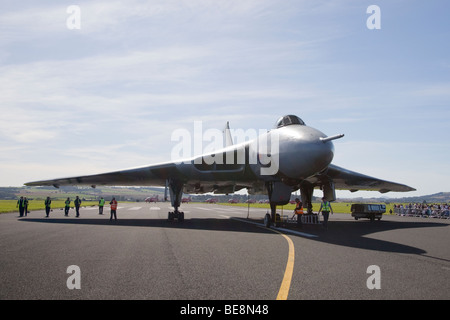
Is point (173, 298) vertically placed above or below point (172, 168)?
below

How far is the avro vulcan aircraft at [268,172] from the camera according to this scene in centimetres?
1416

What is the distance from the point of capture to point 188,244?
1127cm

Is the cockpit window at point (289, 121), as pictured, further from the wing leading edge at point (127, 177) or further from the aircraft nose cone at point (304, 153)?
the wing leading edge at point (127, 177)

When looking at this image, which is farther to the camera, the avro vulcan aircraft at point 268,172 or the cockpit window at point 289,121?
the cockpit window at point 289,121

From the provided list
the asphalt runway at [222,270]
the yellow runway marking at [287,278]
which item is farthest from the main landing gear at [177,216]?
the yellow runway marking at [287,278]

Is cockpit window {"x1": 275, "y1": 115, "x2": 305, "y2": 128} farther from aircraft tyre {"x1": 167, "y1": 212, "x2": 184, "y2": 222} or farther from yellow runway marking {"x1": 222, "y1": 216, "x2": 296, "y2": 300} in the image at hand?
aircraft tyre {"x1": 167, "y1": 212, "x2": 184, "y2": 222}

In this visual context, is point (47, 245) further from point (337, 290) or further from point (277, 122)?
point (277, 122)

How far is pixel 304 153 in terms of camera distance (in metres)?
13.9

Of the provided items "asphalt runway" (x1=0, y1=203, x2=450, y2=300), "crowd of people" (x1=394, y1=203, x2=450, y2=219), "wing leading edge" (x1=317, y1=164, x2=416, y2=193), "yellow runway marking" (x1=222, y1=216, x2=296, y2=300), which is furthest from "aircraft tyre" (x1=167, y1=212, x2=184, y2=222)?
"crowd of people" (x1=394, y1=203, x2=450, y2=219)

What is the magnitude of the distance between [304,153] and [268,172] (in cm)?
305

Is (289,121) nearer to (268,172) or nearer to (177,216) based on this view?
(268,172)

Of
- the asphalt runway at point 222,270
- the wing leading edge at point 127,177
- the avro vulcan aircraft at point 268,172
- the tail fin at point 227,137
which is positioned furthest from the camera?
the tail fin at point 227,137

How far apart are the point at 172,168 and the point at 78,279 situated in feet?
49.7
